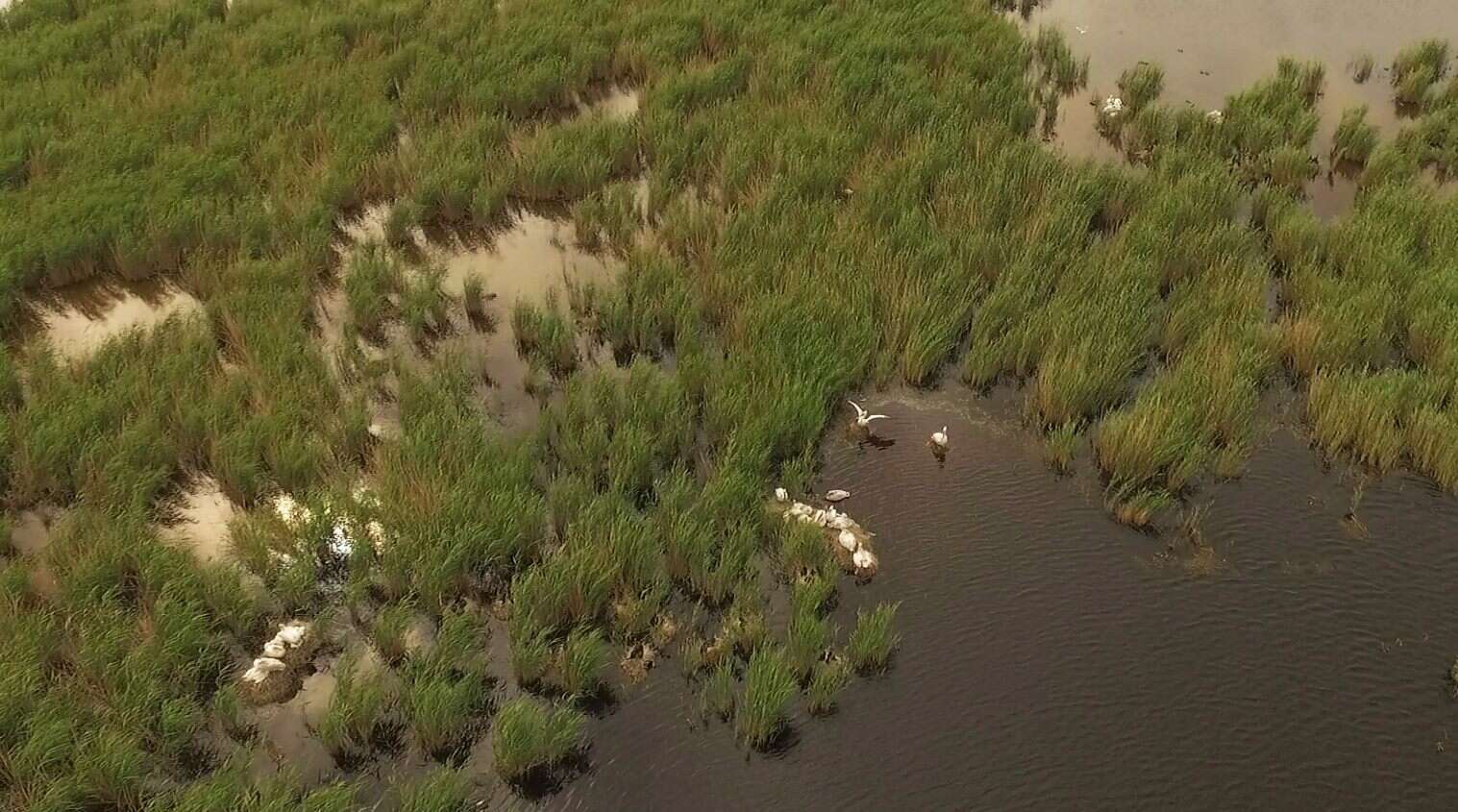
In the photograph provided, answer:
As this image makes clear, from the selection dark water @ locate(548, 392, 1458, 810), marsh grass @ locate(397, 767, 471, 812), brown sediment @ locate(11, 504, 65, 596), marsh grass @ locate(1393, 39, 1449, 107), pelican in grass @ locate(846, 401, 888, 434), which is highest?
marsh grass @ locate(1393, 39, 1449, 107)

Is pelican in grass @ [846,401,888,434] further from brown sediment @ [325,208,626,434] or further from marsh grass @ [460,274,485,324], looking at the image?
marsh grass @ [460,274,485,324]

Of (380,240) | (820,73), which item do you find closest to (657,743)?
(380,240)

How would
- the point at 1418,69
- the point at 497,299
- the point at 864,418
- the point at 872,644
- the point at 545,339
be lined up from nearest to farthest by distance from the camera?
1. the point at 872,644
2. the point at 864,418
3. the point at 545,339
4. the point at 497,299
5. the point at 1418,69

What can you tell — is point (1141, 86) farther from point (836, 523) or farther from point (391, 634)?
point (391, 634)

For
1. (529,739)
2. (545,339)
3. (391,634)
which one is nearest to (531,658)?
(529,739)

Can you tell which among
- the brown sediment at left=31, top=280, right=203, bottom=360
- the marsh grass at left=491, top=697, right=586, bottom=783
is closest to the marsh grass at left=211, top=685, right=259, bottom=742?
the marsh grass at left=491, top=697, right=586, bottom=783

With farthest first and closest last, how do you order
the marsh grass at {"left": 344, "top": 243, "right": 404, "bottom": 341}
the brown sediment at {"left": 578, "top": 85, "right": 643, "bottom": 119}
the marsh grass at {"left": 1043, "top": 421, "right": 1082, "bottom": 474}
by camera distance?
1. the brown sediment at {"left": 578, "top": 85, "right": 643, "bottom": 119}
2. the marsh grass at {"left": 344, "top": 243, "right": 404, "bottom": 341}
3. the marsh grass at {"left": 1043, "top": 421, "right": 1082, "bottom": 474}
